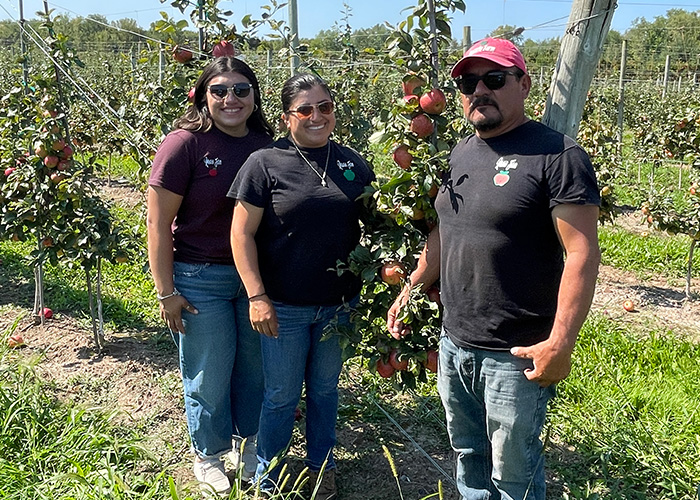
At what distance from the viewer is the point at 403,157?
2.17m

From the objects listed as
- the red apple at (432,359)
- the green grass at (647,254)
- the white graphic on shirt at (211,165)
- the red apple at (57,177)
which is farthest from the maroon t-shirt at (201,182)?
the green grass at (647,254)

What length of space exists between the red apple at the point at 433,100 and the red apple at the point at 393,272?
54 centimetres

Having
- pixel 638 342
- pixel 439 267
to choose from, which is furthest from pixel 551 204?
pixel 638 342

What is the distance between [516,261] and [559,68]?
0.69 meters

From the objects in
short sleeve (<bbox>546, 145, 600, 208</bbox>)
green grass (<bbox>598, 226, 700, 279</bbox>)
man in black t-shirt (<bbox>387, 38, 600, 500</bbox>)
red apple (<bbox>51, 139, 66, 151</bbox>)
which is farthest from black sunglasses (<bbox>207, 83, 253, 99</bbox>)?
green grass (<bbox>598, 226, 700, 279</bbox>)

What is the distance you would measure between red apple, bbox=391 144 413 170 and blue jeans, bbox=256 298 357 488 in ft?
1.88

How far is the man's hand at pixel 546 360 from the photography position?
1.71 m

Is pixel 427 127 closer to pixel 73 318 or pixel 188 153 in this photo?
pixel 188 153

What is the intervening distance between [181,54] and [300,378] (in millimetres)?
1782

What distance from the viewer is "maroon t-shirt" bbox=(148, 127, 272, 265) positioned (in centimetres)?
232

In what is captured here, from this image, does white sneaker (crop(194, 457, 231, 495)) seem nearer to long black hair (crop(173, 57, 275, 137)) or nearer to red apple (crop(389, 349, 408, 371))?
red apple (crop(389, 349, 408, 371))

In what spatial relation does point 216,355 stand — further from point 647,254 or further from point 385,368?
point 647,254

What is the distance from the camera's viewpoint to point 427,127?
216 centimetres

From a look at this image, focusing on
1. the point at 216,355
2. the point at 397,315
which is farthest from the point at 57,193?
the point at 397,315
